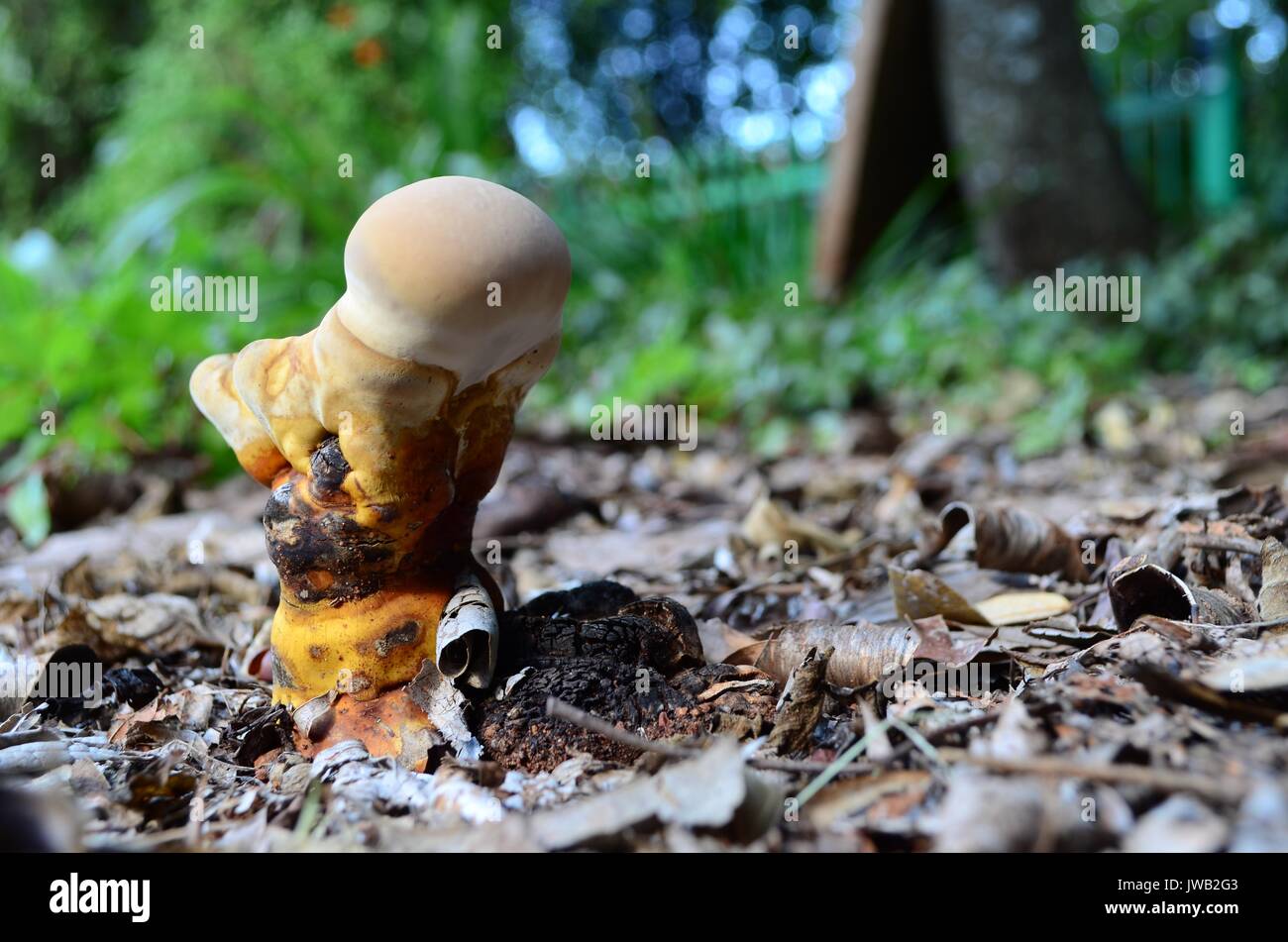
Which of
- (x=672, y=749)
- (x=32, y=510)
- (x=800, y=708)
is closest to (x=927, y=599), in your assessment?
(x=800, y=708)

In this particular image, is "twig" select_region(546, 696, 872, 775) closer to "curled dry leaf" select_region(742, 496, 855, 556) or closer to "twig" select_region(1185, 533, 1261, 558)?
"twig" select_region(1185, 533, 1261, 558)

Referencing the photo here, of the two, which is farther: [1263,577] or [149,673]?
[149,673]

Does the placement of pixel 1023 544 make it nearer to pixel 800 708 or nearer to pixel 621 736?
pixel 800 708

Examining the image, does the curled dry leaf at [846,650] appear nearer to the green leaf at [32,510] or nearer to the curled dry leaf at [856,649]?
the curled dry leaf at [856,649]
